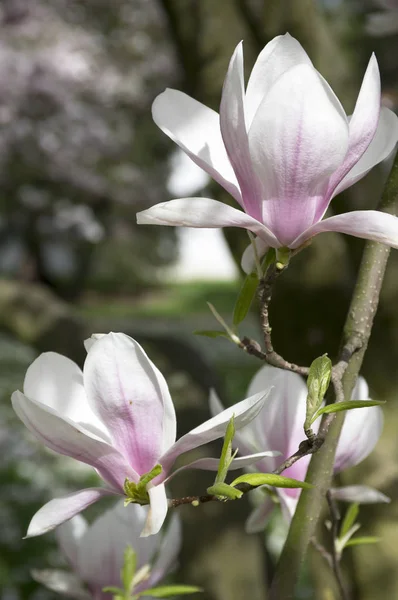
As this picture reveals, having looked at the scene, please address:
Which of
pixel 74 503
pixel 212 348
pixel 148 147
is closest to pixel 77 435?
pixel 74 503

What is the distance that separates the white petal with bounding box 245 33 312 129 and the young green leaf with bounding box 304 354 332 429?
5.5 inches

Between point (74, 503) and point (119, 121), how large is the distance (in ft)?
21.0

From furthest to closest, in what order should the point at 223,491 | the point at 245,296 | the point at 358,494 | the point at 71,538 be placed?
the point at 71,538
the point at 358,494
the point at 245,296
the point at 223,491

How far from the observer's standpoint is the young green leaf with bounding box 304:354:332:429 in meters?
0.43

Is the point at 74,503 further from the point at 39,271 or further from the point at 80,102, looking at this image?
the point at 39,271

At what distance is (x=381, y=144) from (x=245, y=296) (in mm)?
128

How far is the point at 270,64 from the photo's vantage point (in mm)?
454

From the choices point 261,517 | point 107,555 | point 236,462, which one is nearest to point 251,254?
point 236,462

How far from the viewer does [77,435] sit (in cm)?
42

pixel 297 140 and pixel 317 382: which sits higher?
pixel 297 140

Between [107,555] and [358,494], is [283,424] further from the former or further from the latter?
[107,555]

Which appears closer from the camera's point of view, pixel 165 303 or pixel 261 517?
pixel 261 517

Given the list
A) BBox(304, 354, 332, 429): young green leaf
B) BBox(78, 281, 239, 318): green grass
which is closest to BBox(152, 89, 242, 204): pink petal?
BBox(304, 354, 332, 429): young green leaf

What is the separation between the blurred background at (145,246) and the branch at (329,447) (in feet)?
2.25
